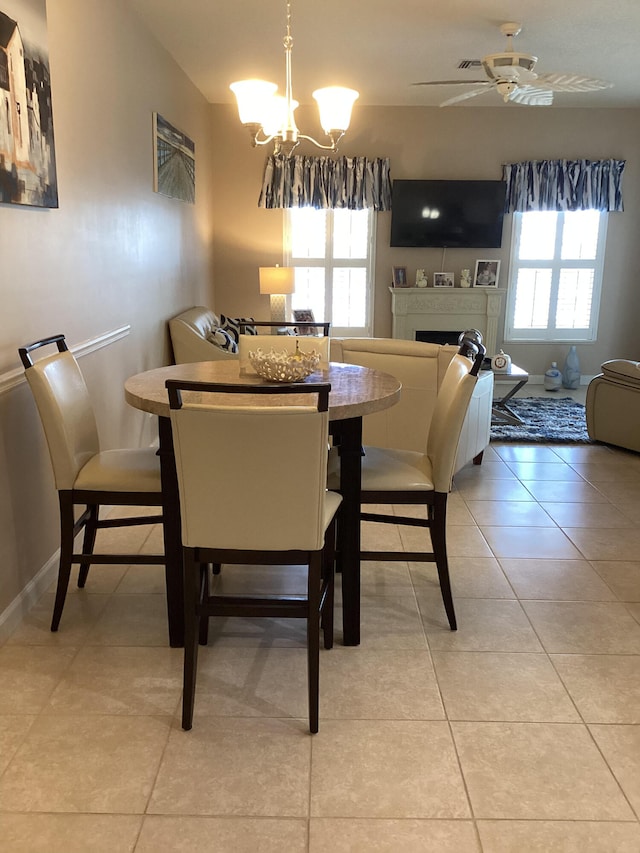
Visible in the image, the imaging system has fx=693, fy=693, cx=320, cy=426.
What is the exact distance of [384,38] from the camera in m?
4.64

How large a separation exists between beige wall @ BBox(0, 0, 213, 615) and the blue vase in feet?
13.7

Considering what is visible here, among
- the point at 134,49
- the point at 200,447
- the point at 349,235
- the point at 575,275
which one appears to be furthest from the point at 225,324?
the point at 200,447

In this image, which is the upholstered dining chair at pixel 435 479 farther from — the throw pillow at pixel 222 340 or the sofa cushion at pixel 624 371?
the throw pillow at pixel 222 340

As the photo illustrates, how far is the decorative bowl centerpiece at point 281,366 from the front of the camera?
8.32ft

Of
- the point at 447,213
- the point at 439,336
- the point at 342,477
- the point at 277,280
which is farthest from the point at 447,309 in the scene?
the point at 342,477

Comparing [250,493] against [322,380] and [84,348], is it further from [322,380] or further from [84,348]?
[84,348]

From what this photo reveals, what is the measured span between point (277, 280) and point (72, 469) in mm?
4110

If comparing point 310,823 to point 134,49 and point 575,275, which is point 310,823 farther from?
point 575,275

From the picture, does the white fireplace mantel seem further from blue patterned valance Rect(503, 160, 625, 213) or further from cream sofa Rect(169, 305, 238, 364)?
cream sofa Rect(169, 305, 238, 364)

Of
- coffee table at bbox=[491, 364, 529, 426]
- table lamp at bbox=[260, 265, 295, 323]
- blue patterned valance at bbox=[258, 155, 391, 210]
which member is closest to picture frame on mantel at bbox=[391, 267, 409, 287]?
blue patterned valance at bbox=[258, 155, 391, 210]

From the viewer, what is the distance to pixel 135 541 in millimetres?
3275

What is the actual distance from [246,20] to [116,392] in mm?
2484

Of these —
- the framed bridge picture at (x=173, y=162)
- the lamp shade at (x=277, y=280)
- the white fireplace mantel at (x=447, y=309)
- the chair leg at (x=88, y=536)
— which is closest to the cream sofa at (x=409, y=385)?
the chair leg at (x=88, y=536)

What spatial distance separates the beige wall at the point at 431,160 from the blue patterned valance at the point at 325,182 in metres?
0.15
